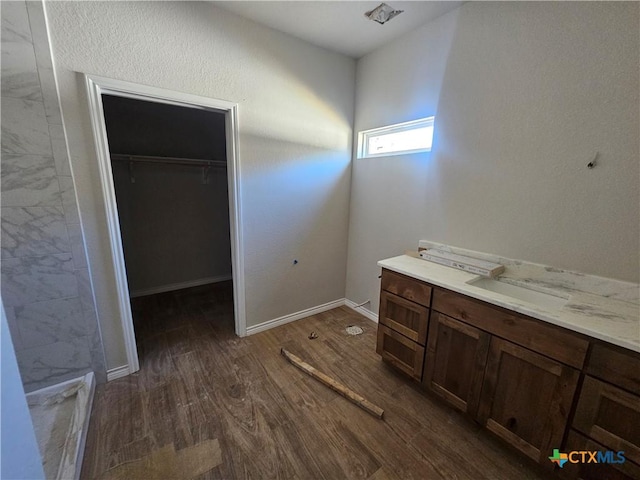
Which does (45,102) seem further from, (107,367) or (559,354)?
(559,354)

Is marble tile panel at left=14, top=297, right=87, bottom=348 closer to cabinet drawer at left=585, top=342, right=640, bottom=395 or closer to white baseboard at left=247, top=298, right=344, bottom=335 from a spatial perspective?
white baseboard at left=247, top=298, right=344, bottom=335

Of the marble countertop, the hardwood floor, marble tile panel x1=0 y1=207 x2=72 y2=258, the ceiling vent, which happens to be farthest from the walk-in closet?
the marble countertop

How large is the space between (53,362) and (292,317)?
72.2 inches

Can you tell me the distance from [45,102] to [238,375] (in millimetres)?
2128

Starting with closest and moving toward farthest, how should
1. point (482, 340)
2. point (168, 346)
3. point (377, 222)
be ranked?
point (482, 340) < point (168, 346) < point (377, 222)

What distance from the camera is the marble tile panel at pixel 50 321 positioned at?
164 centimetres

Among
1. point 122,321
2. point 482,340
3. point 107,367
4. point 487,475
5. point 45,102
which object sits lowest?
point 487,475

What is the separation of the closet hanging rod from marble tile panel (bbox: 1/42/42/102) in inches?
62.7

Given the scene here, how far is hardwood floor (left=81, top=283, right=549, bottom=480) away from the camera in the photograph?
1407mm

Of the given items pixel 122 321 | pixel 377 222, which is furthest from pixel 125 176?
pixel 377 222

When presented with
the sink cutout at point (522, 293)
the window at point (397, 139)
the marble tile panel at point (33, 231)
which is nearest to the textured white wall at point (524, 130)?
the window at point (397, 139)

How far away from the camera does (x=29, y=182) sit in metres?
1.53

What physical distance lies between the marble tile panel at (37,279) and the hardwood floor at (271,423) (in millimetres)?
772

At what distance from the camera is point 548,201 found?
162cm
